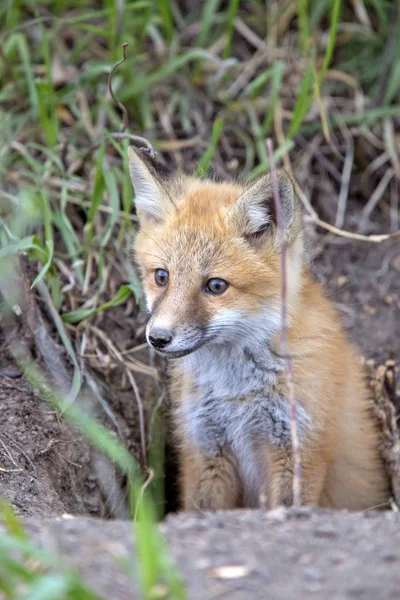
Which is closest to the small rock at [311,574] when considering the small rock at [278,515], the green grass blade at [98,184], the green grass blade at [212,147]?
the small rock at [278,515]

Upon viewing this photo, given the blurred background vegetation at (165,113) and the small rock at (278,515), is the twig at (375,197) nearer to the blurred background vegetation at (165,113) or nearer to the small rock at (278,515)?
the blurred background vegetation at (165,113)

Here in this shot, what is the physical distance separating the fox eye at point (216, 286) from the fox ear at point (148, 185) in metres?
0.57

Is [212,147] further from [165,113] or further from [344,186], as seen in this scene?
[344,186]

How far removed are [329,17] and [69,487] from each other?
419cm

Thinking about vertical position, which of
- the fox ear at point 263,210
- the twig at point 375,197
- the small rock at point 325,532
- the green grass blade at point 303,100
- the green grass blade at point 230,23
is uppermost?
the green grass blade at point 230,23

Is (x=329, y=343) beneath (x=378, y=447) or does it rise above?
above

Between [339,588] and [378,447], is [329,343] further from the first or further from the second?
[339,588]

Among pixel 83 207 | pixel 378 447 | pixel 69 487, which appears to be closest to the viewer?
pixel 69 487

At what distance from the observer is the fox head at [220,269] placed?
3.34m

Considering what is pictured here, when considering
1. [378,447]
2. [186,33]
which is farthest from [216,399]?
[186,33]

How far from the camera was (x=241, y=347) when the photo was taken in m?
3.66

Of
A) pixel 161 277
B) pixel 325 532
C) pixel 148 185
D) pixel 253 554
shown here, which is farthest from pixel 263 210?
pixel 253 554

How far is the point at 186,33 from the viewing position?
5.93 m

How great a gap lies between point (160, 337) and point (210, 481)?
1.04 metres
